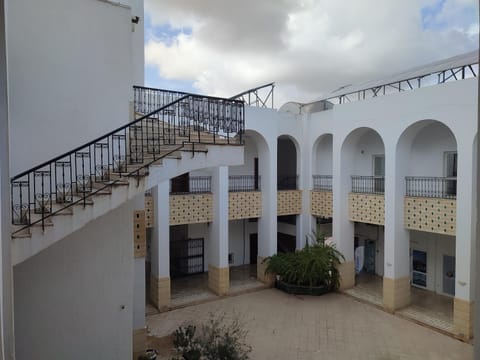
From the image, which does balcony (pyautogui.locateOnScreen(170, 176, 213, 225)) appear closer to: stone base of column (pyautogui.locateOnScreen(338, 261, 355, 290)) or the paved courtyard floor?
the paved courtyard floor

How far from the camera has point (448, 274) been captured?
42.1 feet

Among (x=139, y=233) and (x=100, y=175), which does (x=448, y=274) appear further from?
(x=100, y=175)

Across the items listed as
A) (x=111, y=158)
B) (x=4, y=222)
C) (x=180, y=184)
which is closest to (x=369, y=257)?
(x=180, y=184)

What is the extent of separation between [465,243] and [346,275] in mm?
4834

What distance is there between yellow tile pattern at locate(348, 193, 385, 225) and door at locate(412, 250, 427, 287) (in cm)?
292

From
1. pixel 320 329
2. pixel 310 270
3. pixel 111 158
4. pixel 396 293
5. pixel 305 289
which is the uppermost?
pixel 111 158

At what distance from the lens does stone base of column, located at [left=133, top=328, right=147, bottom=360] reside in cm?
834

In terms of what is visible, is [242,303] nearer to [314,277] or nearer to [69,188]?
[314,277]

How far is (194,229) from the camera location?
1575 cm

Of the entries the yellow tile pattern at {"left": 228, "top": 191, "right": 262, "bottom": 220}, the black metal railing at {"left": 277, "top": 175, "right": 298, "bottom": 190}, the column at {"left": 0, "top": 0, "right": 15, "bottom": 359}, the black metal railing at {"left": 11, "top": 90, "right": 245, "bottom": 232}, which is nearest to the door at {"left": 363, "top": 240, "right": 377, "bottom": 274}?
the black metal railing at {"left": 277, "top": 175, "right": 298, "bottom": 190}

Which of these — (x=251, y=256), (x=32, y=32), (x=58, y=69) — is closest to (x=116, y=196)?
(x=58, y=69)

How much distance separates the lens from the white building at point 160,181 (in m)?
5.44

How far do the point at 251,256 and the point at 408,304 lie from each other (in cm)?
772

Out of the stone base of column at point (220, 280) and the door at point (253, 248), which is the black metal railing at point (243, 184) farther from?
the stone base of column at point (220, 280)
